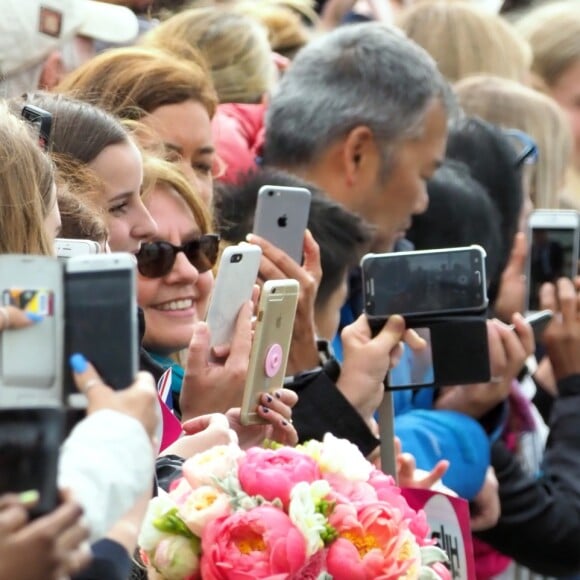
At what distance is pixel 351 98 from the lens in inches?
194

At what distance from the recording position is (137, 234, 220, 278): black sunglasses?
3391 mm

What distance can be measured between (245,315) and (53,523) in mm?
1532

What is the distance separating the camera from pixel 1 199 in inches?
99.7

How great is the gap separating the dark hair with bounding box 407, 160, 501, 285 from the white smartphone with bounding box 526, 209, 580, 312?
0.14 m

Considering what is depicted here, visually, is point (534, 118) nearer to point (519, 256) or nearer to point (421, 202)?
point (519, 256)

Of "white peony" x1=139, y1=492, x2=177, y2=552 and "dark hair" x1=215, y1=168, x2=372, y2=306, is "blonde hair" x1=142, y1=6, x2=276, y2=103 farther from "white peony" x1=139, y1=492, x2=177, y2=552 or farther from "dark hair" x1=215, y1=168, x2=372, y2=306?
"white peony" x1=139, y1=492, x2=177, y2=552

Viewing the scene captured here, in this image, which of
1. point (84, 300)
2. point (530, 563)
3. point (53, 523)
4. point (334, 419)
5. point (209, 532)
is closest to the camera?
point (53, 523)

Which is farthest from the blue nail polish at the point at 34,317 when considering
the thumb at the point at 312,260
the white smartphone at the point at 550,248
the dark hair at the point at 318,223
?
the white smartphone at the point at 550,248

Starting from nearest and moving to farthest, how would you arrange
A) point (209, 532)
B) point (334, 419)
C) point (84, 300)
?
1. point (84, 300)
2. point (209, 532)
3. point (334, 419)

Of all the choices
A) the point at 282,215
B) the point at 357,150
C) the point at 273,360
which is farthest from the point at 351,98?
the point at 273,360

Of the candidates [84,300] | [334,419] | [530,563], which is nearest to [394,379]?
[334,419]

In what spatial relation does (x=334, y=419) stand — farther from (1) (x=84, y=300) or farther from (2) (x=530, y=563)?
(1) (x=84, y=300)

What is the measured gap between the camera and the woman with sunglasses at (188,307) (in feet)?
10.4

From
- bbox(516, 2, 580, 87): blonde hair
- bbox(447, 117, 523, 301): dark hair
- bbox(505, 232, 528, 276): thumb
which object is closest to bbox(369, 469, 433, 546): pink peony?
bbox(505, 232, 528, 276): thumb
